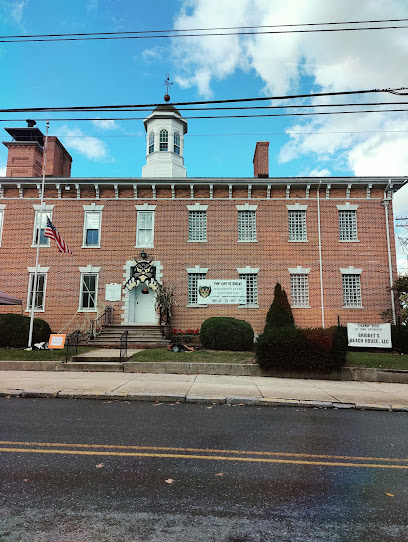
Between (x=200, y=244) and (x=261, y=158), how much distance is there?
7155 millimetres

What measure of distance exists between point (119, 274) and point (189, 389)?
1296cm

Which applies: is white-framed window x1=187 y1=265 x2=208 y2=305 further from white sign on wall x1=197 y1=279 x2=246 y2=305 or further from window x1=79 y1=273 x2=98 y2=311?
window x1=79 y1=273 x2=98 y2=311

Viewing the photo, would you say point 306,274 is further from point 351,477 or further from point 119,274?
point 351,477

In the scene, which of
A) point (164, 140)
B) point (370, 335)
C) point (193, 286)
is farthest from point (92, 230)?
point (370, 335)

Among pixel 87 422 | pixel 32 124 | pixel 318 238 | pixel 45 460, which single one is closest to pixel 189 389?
pixel 87 422

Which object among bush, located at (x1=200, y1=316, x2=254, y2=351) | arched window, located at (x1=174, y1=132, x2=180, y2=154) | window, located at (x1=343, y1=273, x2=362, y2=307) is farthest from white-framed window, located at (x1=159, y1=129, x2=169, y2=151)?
window, located at (x1=343, y1=273, x2=362, y2=307)

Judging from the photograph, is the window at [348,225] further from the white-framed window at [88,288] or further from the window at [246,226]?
the white-framed window at [88,288]

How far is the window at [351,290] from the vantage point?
2098cm

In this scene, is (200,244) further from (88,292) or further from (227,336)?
(88,292)

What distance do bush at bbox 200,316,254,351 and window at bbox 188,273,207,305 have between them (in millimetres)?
3810

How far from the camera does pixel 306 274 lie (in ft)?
69.5

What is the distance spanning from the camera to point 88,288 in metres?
21.2

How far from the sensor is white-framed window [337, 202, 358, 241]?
21.7 metres

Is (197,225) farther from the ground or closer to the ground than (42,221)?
closer to the ground
